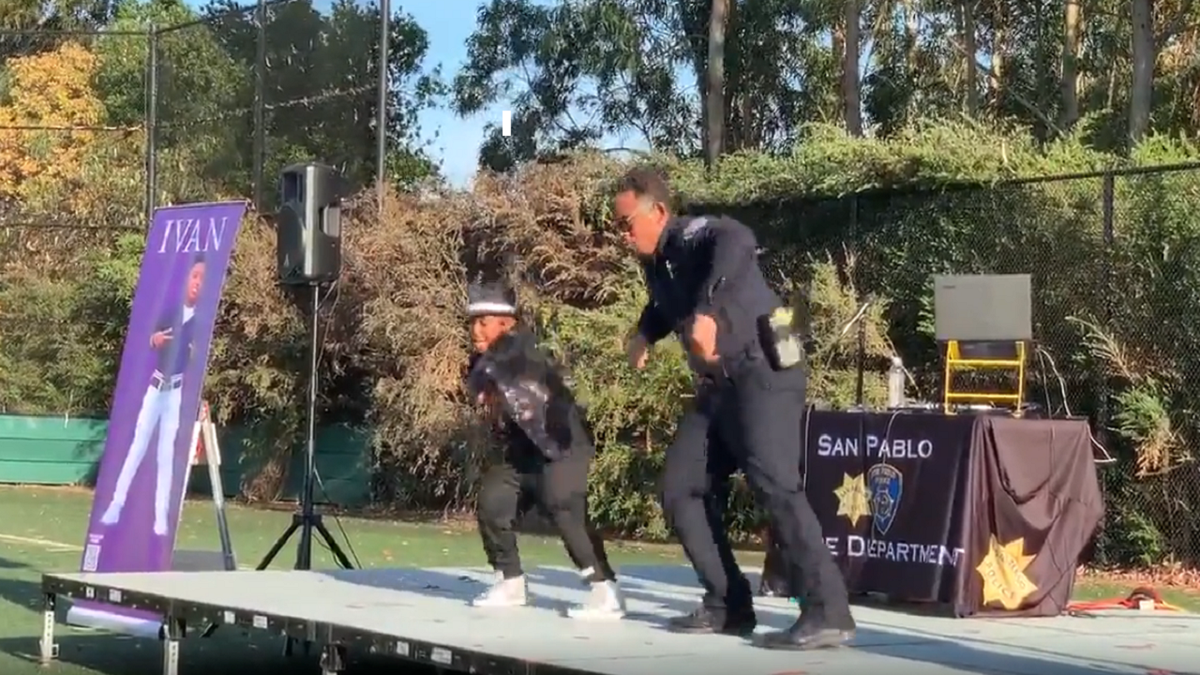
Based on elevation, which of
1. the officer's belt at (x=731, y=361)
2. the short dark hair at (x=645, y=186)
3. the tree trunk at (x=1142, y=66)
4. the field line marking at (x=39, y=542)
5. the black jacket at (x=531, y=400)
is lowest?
the field line marking at (x=39, y=542)

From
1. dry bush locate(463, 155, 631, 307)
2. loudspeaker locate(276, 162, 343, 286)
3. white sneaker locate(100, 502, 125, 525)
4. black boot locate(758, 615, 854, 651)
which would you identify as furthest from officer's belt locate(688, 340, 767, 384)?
dry bush locate(463, 155, 631, 307)

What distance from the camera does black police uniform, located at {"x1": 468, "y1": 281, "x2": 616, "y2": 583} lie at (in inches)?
316

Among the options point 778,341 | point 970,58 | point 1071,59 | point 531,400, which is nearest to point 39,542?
point 531,400

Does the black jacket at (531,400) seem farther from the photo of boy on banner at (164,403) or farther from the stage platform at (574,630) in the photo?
the photo of boy on banner at (164,403)

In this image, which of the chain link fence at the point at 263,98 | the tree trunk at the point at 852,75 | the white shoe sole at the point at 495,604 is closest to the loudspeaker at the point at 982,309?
the white shoe sole at the point at 495,604

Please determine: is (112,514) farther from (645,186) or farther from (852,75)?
(852,75)

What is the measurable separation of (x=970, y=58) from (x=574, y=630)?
22.9m

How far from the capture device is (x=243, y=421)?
80.7ft

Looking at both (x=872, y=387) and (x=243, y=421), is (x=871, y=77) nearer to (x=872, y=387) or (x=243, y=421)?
(x=243, y=421)

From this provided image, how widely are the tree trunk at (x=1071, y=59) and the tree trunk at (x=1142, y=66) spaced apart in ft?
14.7

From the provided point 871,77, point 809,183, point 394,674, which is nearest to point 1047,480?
point 394,674

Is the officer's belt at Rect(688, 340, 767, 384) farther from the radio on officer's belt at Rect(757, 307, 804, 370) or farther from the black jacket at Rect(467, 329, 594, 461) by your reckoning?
the black jacket at Rect(467, 329, 594, 461)

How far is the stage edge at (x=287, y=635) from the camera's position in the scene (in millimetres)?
6613

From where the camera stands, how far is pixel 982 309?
10.7 meters
